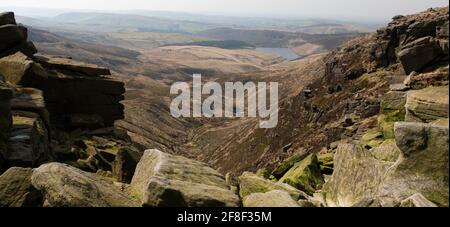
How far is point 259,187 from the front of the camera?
92.9ft

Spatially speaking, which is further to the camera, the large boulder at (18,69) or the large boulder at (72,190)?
the large boulder at (18,69)

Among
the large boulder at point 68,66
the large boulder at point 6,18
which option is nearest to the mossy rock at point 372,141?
the large boulder at point 68,66

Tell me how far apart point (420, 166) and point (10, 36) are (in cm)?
4959

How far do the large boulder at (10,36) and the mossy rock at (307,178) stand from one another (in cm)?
3753

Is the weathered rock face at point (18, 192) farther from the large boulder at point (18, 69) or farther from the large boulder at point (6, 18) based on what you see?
the large boulder at point (6, 18)

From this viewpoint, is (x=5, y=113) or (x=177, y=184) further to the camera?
(x=5, y=113)

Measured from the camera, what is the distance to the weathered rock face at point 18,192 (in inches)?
871

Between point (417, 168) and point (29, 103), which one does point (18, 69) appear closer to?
point (29, 103)

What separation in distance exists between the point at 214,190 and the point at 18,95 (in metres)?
32.6

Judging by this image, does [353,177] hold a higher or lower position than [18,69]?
lower

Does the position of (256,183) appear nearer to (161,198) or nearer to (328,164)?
(161,198)

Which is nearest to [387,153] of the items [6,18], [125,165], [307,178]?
[307,178]

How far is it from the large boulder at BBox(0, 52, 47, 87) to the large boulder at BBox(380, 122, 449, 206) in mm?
43844
